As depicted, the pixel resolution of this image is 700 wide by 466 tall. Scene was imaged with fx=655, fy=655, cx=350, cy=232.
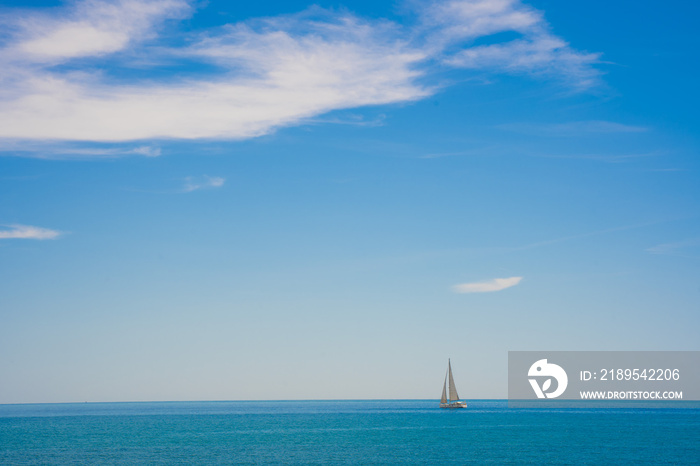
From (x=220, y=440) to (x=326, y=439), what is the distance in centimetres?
1896

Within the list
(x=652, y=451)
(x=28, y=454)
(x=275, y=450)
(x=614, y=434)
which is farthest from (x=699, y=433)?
(x=28, y=454)

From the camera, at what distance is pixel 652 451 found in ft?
308

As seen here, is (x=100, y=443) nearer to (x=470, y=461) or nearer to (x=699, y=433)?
(x=470, y=461)

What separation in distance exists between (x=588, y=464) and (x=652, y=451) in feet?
68.3

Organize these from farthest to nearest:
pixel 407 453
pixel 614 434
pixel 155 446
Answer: pixel 614 434 → pixel 155 446 → pixel 407 453

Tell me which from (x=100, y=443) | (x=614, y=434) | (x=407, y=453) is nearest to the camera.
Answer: (x=407, y=453)

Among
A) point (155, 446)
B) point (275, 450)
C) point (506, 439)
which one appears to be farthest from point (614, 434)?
point (155, 446)

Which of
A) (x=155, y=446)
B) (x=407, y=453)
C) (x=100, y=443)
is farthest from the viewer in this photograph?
(x=100, y=443)

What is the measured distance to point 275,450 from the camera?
96250mm

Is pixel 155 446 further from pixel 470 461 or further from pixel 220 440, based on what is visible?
pixel 470 461

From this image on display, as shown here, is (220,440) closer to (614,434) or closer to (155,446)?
(155,446)

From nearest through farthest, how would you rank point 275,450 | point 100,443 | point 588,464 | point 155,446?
1. point 588,464
2. point 275,450
3. point 155,446
4. point 100,443

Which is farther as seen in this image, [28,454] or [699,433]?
[699,433]

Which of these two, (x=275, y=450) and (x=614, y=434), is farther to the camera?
(x=614, y=434)
